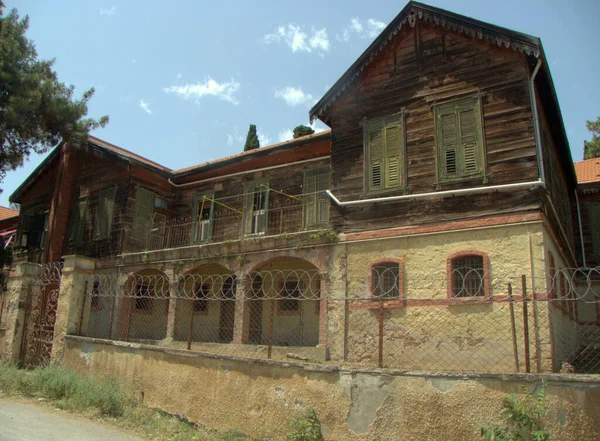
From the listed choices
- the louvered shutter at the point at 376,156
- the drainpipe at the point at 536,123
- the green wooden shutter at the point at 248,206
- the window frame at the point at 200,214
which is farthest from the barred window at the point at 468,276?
the window frame at the point at 200,214

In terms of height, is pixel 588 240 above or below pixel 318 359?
above

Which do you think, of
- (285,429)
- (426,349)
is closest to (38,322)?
(285,429)

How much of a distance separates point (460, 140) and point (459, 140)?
25 mm

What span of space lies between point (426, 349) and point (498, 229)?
10.2ft

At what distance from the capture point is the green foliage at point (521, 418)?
5965mm

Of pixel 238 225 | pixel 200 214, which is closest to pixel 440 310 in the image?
pixel 238 225

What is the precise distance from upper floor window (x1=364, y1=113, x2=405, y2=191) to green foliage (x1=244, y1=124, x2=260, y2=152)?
17.7 meters

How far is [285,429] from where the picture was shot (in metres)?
7.65

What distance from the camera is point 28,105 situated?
16.4 m

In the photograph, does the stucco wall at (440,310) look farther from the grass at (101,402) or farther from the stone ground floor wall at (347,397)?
the grass at (101,402)

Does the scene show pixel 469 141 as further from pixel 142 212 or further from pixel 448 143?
pixel 142 212

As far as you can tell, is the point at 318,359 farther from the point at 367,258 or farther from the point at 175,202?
the point at 175,202

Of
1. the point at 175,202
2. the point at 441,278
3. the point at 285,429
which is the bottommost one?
the point at 285,429

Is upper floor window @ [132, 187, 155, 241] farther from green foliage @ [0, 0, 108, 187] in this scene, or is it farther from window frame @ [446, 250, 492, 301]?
window frame @ [446, 250, 492, 301]
